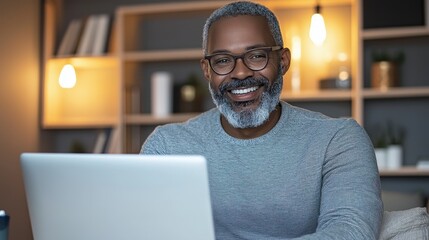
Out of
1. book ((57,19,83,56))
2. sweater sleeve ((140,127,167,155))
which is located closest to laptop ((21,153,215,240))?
sweater sleeve ((140,127,167,155))

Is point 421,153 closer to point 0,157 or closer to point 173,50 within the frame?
point 173,50

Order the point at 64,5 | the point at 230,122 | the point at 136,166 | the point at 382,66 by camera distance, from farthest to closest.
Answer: the point at 64,5 < the point at 382,66 < the point at 230,122 < the point at 136,166

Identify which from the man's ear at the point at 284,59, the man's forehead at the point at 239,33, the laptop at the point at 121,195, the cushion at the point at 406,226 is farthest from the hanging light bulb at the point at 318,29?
the laptop at the point at 121,195

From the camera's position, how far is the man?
1.54m

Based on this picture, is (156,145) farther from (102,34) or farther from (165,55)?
(102,34)

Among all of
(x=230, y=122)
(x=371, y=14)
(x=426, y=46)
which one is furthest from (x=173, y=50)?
(x=230, y=122)

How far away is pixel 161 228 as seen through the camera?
0.99 meters

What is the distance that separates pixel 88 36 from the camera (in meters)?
4.00

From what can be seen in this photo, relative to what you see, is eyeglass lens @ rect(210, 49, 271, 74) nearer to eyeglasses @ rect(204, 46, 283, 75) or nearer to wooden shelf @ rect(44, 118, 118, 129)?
eyeglasses @ rect(204, 46, 283, 75)

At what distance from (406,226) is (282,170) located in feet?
1.11

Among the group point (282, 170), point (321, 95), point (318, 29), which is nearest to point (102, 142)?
point (321, 95)

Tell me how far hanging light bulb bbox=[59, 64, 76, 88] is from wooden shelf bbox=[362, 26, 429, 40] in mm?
1830

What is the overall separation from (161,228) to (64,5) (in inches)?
141

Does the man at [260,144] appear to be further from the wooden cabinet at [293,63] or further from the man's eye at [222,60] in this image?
the wooden cabinet at [293,63]
